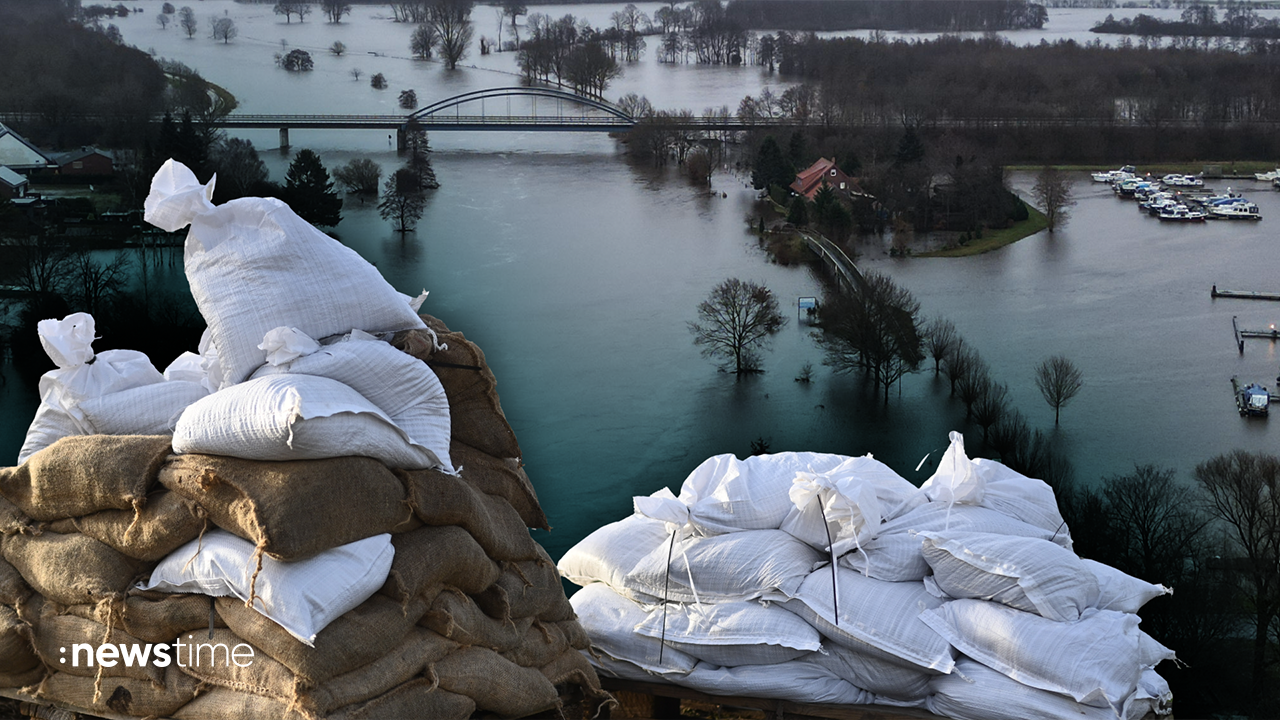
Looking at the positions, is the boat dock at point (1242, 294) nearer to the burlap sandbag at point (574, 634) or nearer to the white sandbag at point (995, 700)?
the white sandbag at point (995, 700)

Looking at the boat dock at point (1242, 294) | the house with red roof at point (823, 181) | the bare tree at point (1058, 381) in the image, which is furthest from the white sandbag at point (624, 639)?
the boat dock at point (1242, 294)

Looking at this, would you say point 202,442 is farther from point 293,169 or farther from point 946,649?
point 293,169

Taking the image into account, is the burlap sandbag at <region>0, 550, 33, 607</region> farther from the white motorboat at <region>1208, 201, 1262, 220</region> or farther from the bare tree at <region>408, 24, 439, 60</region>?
the bare tree at <region>408, 24, 439, 60</region>

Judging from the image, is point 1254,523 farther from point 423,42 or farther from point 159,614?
point 423,42

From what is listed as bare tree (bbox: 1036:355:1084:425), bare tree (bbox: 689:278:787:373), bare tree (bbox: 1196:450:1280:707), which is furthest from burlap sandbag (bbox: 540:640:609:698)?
bare tree (bbox: 1036:355:1084:425)

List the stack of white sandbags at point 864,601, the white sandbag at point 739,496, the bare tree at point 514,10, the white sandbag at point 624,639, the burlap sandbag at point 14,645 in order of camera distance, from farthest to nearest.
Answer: the bare tree at point 514,10 → the white sandbag at point 739,496 → the white sandbag at point 624,639 → the stack of white sandbags at point 864,601 → the burlap sandbag at point 14,645

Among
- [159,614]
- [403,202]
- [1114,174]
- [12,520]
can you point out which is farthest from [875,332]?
A: [159,614]

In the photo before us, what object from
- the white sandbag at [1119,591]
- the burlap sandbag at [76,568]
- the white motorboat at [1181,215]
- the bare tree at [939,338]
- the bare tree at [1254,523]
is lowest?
the bare tree at [1254,523]

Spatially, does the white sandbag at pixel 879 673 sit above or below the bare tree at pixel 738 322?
above
